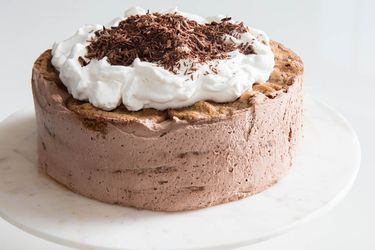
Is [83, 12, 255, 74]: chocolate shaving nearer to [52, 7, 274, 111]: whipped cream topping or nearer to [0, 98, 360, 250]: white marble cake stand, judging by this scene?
[52, 7, 274, 111]: whipped cream topping

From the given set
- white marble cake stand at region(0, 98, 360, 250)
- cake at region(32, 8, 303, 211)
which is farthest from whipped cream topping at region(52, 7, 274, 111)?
white marble cake stand at region(0, 98, 360, 250)

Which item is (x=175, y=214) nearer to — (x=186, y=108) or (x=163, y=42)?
(x=186, y=108)

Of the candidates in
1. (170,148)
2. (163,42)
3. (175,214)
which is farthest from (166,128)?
(163,42)

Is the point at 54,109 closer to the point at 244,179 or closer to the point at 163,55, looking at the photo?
the point at 163,55

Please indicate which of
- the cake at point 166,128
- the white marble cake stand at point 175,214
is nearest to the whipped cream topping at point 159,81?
the cake at point 166,128

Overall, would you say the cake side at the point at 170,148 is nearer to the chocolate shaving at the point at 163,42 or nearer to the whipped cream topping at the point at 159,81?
the whipped cream topping at the point at 159,81
